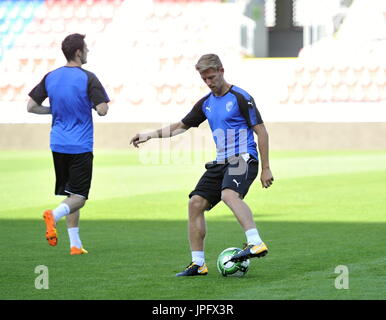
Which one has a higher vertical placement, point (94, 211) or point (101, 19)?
point (101, 19)

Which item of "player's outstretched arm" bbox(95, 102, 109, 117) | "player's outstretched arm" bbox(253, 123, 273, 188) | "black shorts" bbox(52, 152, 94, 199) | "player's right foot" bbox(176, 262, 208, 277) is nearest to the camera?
"player's outstretched arm" bbox(253, 123, 273, 188)

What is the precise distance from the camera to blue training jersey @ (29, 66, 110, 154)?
9.91 meters

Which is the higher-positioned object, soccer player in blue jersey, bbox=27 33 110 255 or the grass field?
soccer player in blue jersey, bbox=27 33 110 255

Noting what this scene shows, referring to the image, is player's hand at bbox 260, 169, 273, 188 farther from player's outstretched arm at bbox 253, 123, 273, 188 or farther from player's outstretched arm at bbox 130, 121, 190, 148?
player's outstretched arm at bbox 130, 121, 190, 148

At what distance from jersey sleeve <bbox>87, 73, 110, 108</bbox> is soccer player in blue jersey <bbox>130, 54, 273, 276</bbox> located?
1.54m

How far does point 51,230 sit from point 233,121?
2.05m

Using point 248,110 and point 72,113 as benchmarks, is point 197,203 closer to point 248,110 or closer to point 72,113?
point 248,110

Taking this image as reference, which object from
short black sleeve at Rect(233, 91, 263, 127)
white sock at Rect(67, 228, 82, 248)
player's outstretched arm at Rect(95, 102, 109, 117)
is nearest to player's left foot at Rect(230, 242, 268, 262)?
short black sleeve at Rect(233, 91, 263, 127)

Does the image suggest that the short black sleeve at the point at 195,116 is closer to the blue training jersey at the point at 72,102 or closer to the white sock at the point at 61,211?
the blue training jersey at the point at 72,102

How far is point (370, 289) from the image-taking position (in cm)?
755

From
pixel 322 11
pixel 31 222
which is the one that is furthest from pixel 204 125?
pixel 31 222

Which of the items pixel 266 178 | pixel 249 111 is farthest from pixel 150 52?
pixel 266 178
